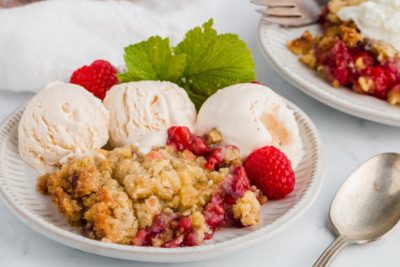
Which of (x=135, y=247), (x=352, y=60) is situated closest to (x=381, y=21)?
(x=352, y=60)

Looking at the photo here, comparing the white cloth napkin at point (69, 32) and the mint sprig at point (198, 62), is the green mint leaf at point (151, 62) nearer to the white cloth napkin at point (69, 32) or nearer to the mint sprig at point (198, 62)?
the mint sprig at point (198, 62)

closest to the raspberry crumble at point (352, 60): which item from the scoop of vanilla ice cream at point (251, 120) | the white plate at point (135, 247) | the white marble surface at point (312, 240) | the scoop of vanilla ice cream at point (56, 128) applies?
the white marble surface at point (312, 240)

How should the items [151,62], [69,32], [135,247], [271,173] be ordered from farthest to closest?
[69,32] < [151,62] < [271,173] < [135,247]

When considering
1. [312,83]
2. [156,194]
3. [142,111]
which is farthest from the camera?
[312,83]

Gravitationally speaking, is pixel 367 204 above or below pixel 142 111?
below

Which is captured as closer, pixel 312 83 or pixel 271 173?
pixel 271 173

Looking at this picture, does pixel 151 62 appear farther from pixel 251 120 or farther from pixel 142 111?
pixel 251 120
